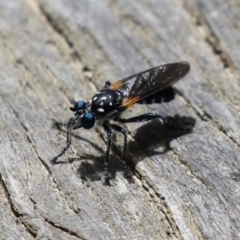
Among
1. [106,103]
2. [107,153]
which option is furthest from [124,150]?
[106,103]

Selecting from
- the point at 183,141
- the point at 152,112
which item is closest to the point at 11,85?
the point at 152,112

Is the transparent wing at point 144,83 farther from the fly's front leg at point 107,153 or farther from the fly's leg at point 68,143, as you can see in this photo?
Answer: the fly's leg at point 68,143

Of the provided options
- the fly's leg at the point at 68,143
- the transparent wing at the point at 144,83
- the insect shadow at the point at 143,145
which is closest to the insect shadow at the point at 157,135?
the insect shadow at the point at 143,145

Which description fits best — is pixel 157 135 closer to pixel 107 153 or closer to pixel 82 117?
pixel 107 153

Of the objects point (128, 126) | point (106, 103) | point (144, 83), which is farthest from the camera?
point (144, 83)

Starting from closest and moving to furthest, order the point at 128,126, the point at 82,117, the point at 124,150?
the point at 124,150 < the point at 82,117 < the point at 128,126

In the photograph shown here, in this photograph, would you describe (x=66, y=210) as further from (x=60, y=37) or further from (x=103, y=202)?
(x=60, y=37)

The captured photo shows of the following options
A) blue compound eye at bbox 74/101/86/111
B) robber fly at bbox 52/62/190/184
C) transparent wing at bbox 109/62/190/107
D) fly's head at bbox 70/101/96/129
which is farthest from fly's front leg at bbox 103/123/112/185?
transparent wing at bbox 109/62/190/107
